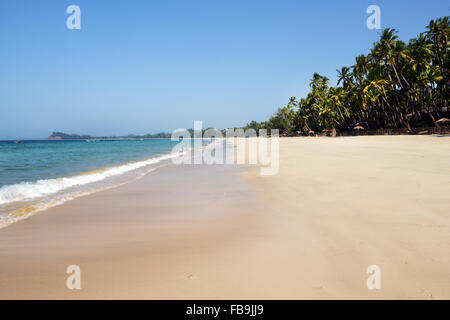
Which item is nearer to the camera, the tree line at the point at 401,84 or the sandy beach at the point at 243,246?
the sandy beach at the point at 243,246

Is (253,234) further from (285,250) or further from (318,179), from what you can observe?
(318,179)

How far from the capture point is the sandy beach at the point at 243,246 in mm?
2580

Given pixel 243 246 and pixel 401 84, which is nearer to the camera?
pixel 243 246

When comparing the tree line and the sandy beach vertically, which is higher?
the tree line

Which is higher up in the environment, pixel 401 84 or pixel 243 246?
pixel 401 84

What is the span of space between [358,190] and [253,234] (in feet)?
12.5

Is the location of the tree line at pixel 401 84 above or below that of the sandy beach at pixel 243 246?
above

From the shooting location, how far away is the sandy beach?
2.58 m

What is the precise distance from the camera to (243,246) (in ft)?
11.9

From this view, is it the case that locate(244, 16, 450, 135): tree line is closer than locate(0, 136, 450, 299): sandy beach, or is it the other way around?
locate(0, 136, 450, 299): sandy beach

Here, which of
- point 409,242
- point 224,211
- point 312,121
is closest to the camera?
point 409,242
